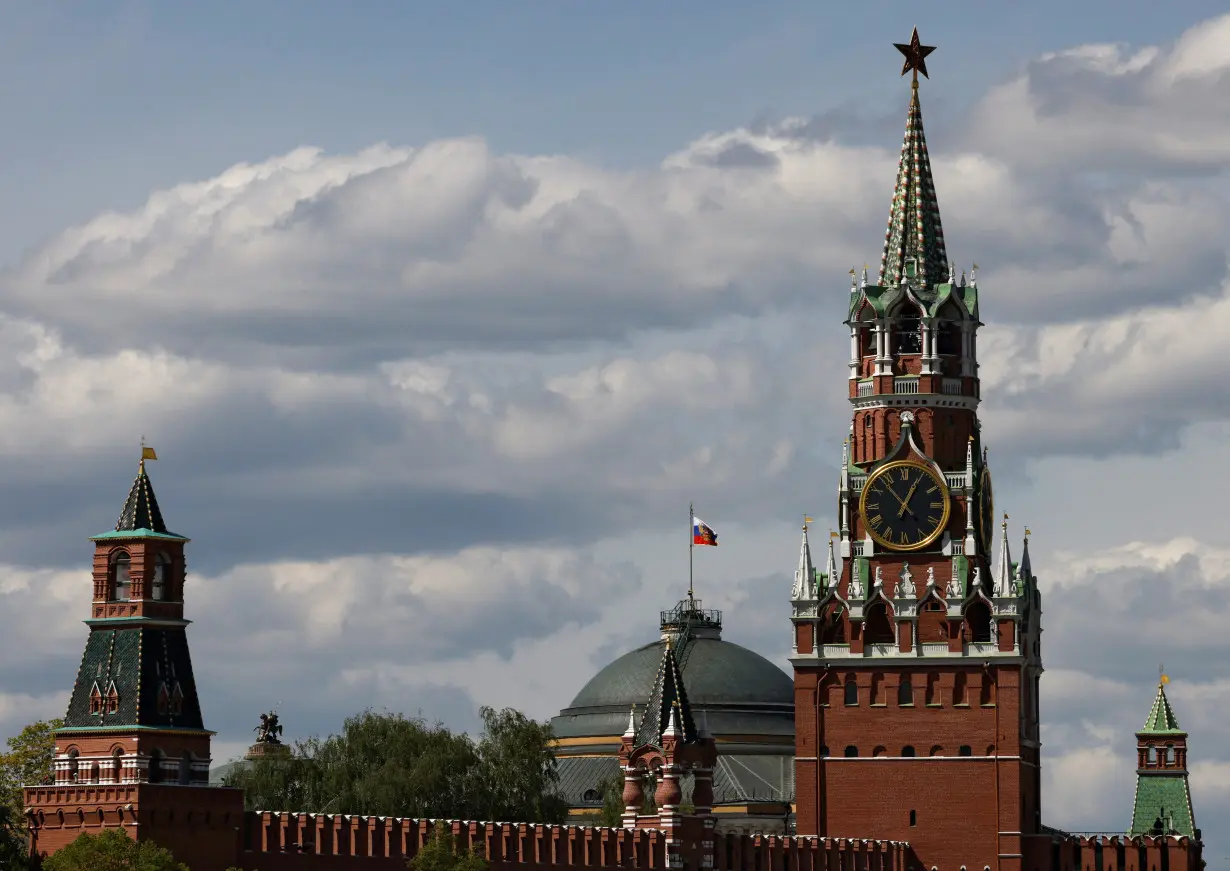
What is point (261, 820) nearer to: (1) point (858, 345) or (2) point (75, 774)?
(2) point (75, 774)

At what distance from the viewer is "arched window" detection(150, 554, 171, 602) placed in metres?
120

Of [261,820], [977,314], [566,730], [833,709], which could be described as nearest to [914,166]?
[977,314]

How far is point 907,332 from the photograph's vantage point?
531 feet

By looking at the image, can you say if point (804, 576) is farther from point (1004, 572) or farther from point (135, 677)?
point (135, 677)

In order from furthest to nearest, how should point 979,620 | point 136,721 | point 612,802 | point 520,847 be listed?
point 612,802, point 979,620, point 520,847, point 136,721

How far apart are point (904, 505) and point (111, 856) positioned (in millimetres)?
55429

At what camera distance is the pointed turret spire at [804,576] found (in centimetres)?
15988

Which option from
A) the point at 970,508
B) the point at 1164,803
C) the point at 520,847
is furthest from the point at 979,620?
the point at 520,847

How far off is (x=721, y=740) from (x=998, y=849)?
1221 inches

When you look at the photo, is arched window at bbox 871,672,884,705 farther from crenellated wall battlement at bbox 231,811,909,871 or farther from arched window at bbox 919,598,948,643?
crenellated wall battlement at bbox 231,811,909,871

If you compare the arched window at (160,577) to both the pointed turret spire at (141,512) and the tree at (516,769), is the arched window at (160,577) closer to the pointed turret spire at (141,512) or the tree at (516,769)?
the pointed turret spire at (141,512)

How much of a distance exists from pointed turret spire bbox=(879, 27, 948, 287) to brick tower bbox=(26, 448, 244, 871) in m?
51.7

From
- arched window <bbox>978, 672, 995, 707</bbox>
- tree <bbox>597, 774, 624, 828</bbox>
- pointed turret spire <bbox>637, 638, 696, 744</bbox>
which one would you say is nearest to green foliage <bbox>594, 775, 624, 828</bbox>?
tree <bbox>597, 774, 624, 828</bbox>

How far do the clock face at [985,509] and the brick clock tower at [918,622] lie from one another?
14 centimetres
